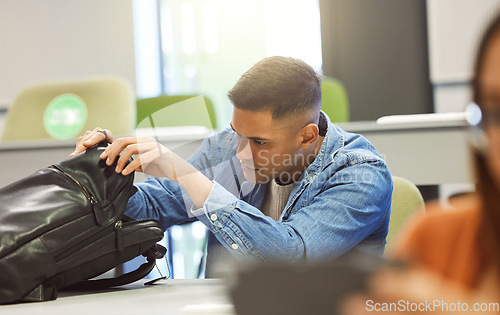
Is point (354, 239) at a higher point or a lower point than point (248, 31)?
lower

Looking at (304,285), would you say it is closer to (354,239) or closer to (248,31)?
(354,239)

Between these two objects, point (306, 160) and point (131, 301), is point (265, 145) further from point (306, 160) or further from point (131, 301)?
point (131, 301)

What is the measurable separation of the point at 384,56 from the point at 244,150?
267 centimetres

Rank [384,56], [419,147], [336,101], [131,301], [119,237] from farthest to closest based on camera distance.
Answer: [384,56]
[336,101]
[419,147]
[119,237]
[131,301]

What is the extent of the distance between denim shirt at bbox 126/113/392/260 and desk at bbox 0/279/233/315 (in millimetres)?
112

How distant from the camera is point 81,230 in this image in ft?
2.93

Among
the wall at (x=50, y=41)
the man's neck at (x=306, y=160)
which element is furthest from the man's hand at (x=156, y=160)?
the wall at (x=50, y=41)

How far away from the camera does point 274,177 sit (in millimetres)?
1166

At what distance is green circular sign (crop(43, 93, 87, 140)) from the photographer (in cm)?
233

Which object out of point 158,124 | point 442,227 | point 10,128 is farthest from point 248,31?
point 442,227

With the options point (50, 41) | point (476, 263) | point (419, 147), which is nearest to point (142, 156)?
point (476, 263)

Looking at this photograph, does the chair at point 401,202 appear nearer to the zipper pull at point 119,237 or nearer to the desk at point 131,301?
the desk at point 131,301

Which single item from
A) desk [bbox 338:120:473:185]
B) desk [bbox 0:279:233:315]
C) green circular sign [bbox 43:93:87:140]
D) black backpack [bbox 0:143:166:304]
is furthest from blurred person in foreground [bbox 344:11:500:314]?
green circular sign [bbox 43:93:87:140]

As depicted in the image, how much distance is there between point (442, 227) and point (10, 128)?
2.29 m
